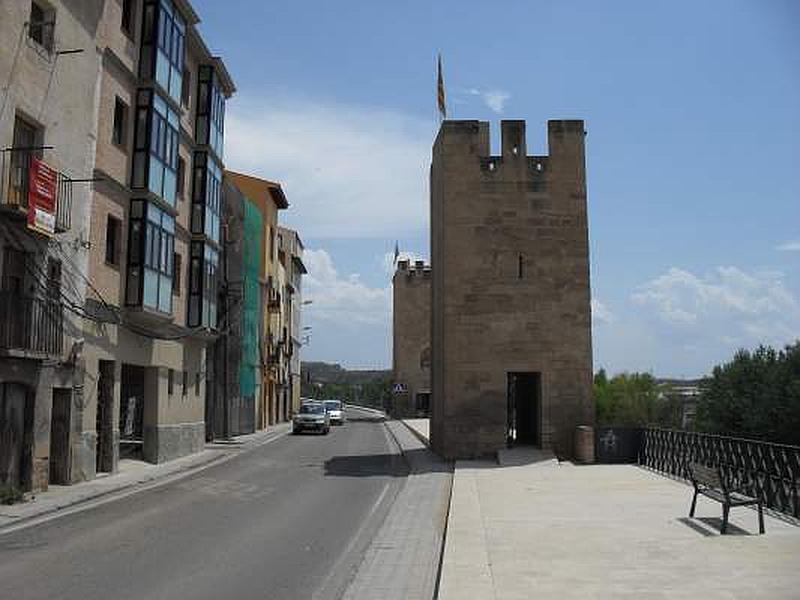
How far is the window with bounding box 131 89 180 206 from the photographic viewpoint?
21.5 meters

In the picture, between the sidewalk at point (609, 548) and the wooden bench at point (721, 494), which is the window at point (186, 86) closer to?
the sidewalk at point (609, 548)

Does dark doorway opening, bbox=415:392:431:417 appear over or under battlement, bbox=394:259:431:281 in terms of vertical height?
under

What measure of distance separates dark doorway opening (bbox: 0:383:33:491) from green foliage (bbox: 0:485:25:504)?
43 centimetres

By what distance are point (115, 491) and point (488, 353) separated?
1200 centimetres

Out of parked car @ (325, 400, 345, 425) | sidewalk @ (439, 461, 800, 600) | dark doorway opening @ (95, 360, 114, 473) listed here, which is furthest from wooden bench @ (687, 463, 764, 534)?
parked car @ (325, 400, 345, 425)

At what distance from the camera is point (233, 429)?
3772 cm

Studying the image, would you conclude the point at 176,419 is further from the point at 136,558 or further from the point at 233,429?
the point at 136,558

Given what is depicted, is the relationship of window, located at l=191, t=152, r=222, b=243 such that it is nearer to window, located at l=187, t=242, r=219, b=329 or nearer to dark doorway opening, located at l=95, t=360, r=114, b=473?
window, located at l=187, t=242, r=219, b=329

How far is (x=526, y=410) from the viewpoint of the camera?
2903 cm

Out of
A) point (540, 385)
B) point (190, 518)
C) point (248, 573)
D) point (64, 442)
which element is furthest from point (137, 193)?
point (248, 573)

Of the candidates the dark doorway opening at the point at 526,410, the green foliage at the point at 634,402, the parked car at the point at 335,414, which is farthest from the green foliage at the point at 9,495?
the parked car at the point at 335,414

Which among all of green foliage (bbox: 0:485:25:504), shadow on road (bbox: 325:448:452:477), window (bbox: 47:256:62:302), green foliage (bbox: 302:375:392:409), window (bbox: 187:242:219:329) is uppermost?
window (bbox: 187:242:219:329)

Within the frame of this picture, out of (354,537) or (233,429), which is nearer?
(354,537)

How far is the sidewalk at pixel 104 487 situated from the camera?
532 inches
